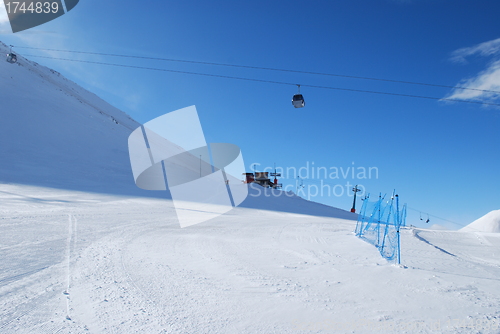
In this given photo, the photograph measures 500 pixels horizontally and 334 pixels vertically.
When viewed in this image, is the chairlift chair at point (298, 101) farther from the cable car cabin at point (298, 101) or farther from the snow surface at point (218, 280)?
the snow surface at point (218, 280)

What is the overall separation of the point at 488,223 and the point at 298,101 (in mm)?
27119

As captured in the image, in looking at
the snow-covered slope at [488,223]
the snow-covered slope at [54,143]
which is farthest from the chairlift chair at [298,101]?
the snow-covered slope at [488,223]

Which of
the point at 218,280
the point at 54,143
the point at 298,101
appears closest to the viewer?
the point at 218,280

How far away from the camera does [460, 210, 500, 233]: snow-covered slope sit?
84.1ft

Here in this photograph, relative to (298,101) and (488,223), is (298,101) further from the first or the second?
(488,223)

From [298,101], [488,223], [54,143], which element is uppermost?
[298,101]

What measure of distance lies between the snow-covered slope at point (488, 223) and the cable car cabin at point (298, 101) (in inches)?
904

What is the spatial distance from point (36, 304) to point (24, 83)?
121 ft

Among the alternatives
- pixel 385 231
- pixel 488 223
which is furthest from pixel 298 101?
pixel 488 223

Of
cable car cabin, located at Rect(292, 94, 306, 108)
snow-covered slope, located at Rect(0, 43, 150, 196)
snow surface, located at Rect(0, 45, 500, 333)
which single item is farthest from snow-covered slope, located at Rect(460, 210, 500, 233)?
snow-covered slope, located at Rect(0, 43, 150, 196)

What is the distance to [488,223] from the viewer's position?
26.9 metres

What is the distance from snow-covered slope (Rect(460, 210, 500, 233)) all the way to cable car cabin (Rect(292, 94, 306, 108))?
2297 cm

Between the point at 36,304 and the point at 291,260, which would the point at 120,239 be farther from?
the point at 291,260

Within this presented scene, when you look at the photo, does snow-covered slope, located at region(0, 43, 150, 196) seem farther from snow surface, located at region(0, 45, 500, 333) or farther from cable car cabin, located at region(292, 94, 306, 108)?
cable car cabin, located at region(292, 94, 306, 108)
